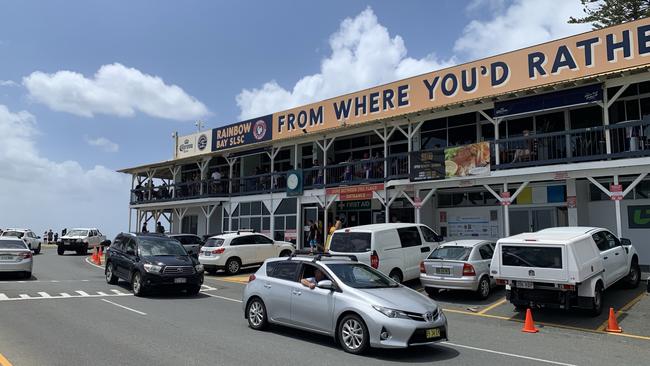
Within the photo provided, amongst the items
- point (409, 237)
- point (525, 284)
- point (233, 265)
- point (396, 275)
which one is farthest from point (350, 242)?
point (233, 265)

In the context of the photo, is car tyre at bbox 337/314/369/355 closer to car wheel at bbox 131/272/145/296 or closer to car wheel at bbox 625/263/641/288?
car wheel at bbox 131/272/145/296

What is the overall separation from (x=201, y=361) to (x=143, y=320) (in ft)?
12.8

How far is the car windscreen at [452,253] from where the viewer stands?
43.1 feet

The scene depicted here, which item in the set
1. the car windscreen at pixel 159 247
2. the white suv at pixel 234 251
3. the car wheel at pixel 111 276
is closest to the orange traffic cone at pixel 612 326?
the car windscreen at pixel 159 247

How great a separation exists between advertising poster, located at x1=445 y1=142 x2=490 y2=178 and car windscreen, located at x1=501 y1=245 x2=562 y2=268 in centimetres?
615

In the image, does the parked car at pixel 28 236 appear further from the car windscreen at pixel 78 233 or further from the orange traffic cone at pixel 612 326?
the orange traffic cone at pixel 612 326

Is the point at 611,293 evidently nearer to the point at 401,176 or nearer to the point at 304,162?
the point at 401,176

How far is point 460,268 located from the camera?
1285cm

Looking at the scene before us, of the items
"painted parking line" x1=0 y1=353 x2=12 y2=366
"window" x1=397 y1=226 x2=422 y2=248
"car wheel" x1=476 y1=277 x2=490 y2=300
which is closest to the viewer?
"painted parking line" x1=0 y1=353 x2=12 y2=366

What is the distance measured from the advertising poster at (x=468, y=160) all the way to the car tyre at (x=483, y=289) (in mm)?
4626

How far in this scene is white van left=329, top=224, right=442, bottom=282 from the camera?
552 inches

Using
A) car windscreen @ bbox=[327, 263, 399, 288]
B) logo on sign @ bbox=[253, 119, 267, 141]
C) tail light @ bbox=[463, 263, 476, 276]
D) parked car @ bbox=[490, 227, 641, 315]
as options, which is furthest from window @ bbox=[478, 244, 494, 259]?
logo on sign @ bbox=[253, 119, 267, 141]

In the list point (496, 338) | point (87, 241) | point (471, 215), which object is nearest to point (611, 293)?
point (496, 338)

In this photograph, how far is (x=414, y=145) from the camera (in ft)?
71.5
